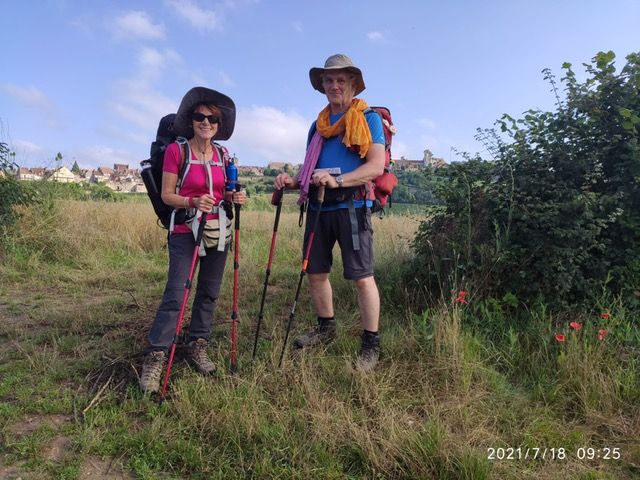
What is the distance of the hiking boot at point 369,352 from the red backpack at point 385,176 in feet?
3.21

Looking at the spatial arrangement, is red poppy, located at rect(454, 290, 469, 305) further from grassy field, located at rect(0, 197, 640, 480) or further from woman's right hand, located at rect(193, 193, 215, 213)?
woman's right hand, located at rect(193, 193, 215, 213)

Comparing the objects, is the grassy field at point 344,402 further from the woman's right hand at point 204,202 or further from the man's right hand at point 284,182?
the man's right hand at point 284,182

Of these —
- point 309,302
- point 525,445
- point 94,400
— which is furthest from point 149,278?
point 525,445

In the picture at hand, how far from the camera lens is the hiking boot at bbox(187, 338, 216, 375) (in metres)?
3.18

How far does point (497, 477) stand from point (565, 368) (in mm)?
1185

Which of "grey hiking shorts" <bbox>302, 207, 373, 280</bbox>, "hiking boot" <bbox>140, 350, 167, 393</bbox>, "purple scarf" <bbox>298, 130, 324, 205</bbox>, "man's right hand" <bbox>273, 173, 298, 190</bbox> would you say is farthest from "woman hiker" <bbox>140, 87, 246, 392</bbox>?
"grey hiking shorts" <bbox>302, 207, 373, 280</bbox>

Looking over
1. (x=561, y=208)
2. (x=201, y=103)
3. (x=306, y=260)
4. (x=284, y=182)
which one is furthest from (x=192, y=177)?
(x=561, y=208)

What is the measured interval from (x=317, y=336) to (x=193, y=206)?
1448mm

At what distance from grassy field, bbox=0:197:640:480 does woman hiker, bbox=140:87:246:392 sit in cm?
19

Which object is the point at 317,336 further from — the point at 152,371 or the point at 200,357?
the point at 152,371

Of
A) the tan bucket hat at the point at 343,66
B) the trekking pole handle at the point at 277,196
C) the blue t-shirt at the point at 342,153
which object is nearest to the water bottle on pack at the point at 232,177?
the trekking pole handle at the point at 277,196

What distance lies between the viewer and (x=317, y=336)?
360cm

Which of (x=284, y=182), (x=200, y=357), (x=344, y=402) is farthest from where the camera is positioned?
(x=284, y=182)

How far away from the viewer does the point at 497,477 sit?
2170 millimetres
